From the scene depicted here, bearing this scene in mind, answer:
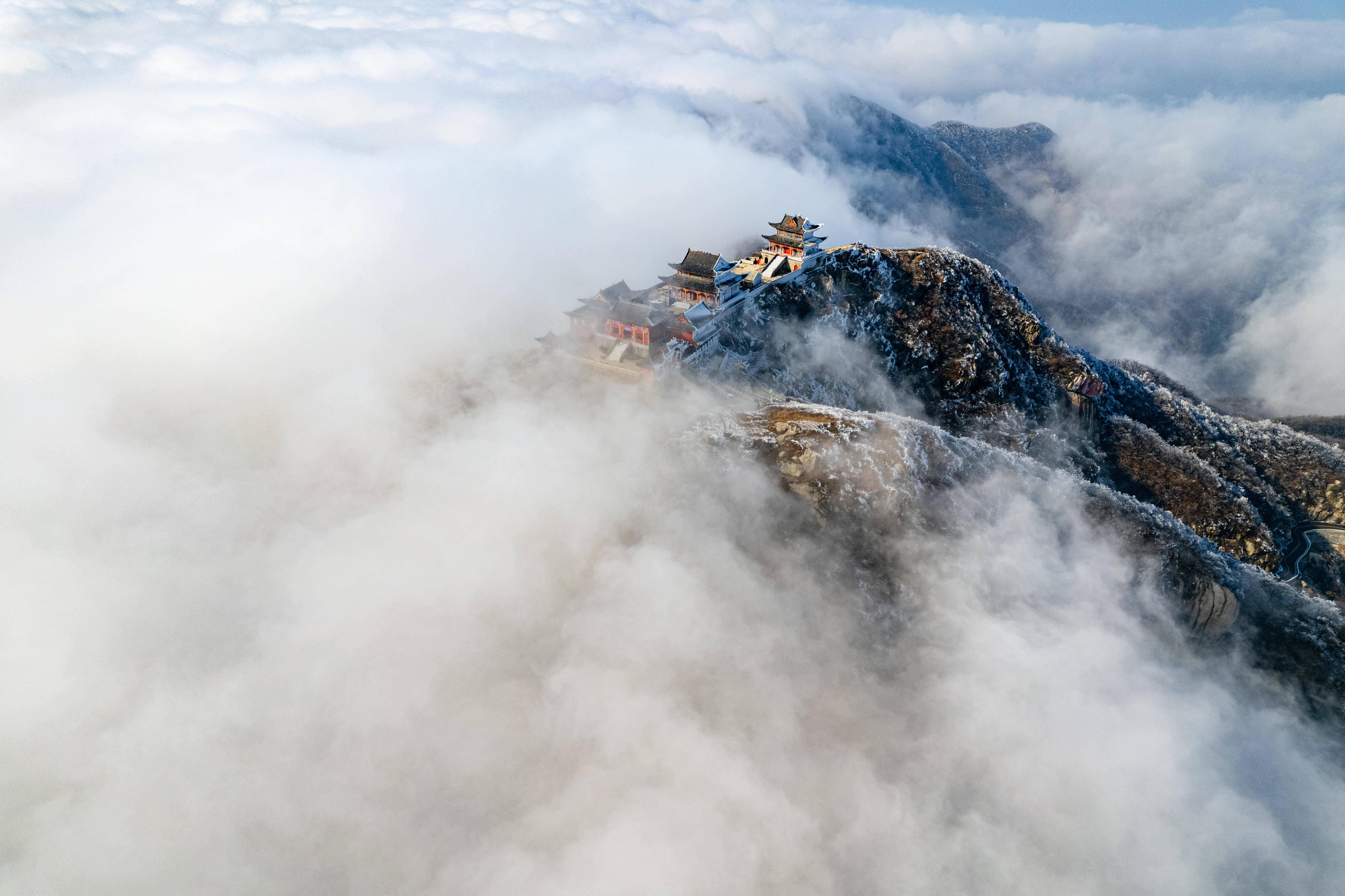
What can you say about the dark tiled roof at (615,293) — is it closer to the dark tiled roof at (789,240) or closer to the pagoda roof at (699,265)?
the pagoda roof at (699,265)

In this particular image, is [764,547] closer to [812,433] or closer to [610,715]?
[812,433]

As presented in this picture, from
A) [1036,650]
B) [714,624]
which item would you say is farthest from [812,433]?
[1036,650]

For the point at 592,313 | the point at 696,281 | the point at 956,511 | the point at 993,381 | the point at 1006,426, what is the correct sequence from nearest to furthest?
1. the point at 956,511
2. the point at 592,313
3. the point at 696,281
4. the point at 1006,426
5. the point at 993,381

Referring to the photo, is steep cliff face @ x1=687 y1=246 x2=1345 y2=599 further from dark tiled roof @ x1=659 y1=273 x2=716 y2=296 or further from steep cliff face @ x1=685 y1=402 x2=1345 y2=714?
steep cliff face @ x1=685 y1=402 x2=1345 y2=714

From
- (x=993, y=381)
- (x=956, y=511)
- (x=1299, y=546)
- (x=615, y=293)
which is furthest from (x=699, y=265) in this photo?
(x=1299, y=546)

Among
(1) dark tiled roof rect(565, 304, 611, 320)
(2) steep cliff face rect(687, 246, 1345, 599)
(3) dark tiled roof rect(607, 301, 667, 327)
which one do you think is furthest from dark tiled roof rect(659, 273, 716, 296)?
(1) dark tiled roof rect(565, 304, 611, 320)

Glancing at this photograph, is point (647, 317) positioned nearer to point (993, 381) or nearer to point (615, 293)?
point (615, 293)

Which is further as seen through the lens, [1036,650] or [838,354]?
[838,354]
